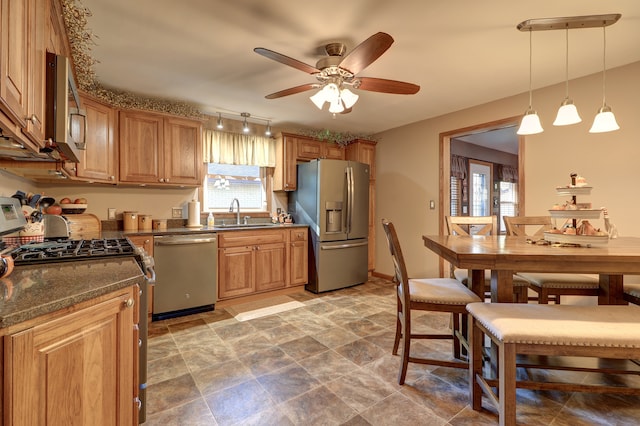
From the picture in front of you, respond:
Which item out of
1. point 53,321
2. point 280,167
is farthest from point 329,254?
point 53,321

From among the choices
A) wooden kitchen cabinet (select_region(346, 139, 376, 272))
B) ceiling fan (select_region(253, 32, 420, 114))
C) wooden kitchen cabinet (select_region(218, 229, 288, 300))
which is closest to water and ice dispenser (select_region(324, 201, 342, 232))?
wooden kitchen cabinet (select_region(218, 229, 288, 300))

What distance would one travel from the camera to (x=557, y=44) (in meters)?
2.23

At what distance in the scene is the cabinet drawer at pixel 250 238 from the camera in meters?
3.34

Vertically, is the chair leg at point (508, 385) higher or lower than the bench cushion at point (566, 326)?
lower

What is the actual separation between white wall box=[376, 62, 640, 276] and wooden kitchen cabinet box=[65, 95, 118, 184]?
12.0 ft

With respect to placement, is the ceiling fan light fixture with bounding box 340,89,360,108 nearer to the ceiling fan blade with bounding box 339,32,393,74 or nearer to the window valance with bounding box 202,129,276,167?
the ceiling fan blade with bounding box 339,32,393,74

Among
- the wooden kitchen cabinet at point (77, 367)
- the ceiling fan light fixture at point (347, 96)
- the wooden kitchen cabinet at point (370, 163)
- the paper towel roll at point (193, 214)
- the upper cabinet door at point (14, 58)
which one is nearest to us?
the wooden kitchen cabinet at point (77, 367)

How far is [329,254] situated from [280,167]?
4.63 feet

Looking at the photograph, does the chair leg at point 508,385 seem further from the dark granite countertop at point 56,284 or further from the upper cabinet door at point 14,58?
the upper cabinet door at point 14,58

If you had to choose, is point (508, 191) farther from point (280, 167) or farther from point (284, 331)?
point (284, 331)

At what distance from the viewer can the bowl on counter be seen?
2.66 meters

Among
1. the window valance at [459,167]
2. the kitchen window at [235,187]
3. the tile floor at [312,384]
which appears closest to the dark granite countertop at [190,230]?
the kitchen window at [235,187]

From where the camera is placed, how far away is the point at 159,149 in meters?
3.19

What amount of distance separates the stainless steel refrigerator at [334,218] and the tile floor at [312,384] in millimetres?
1102
